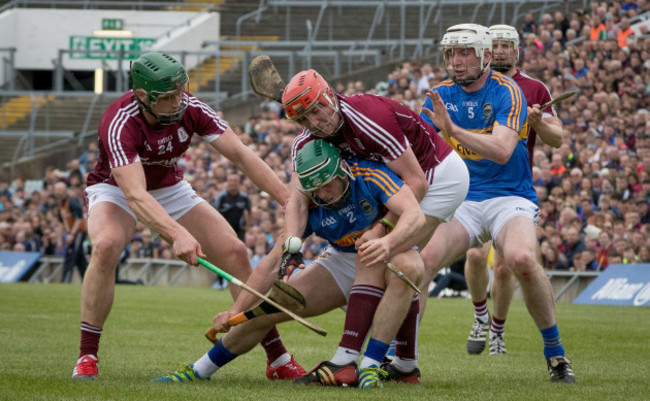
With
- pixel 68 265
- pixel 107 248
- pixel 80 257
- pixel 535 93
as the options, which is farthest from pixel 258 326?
pixel 68 265

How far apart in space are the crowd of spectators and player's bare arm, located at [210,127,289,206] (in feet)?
30.6

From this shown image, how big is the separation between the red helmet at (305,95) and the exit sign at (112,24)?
27.5 m

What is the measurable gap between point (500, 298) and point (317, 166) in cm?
345

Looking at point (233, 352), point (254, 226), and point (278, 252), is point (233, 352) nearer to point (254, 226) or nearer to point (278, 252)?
point (278, 252)

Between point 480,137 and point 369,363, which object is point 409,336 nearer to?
point 369,363

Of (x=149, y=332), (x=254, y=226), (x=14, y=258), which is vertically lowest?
(x=14, y=258)

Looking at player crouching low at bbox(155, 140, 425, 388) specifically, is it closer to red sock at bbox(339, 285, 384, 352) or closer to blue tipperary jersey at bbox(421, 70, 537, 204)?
red sock at bbox(339, 285, 384, 352)

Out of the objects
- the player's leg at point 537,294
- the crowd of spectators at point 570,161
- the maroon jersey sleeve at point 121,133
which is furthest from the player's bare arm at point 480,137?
the crowd of spectators at point 570,161

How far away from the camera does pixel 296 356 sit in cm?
888

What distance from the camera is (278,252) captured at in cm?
700

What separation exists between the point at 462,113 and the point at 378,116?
173 centimetres

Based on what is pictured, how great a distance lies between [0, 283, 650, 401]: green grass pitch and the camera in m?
6.30

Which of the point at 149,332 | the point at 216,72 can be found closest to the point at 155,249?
the point at 216,72

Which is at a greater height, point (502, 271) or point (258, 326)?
point (258, 326)
